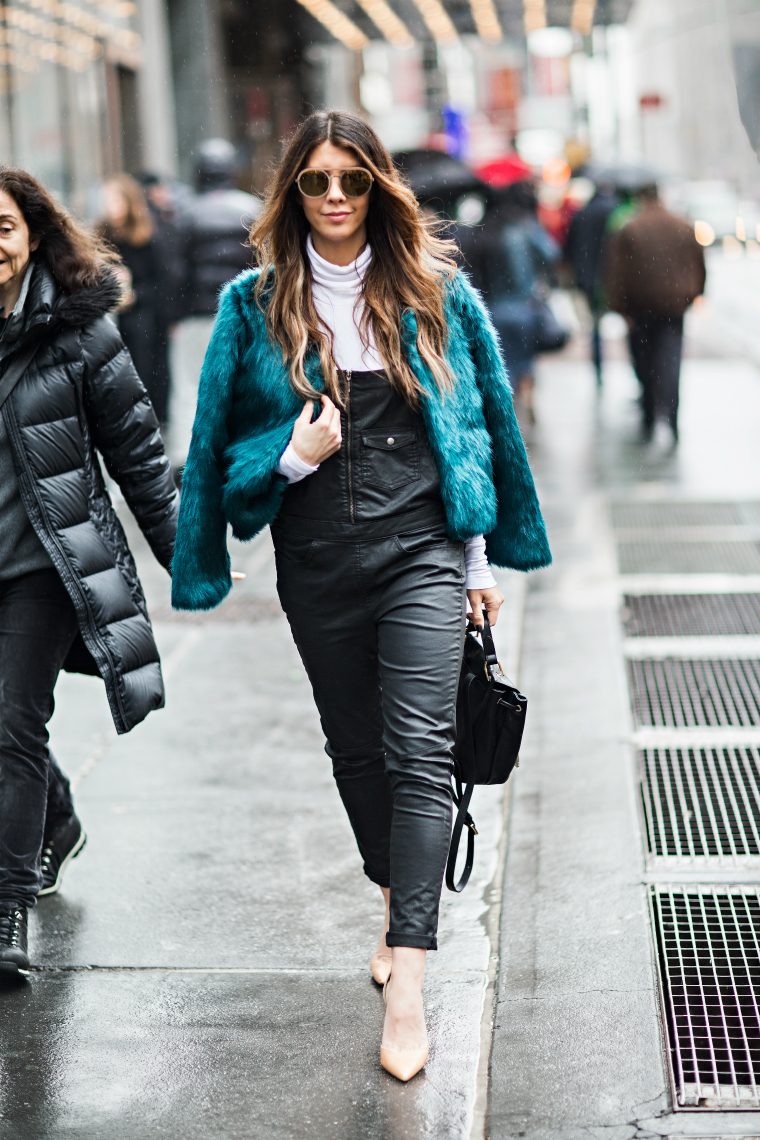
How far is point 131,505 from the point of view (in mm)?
3846

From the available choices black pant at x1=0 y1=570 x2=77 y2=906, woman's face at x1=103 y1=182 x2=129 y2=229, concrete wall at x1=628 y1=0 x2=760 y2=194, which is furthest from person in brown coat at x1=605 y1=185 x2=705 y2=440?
concrete wall at x1=628 y1=0 x2=760 y2=194

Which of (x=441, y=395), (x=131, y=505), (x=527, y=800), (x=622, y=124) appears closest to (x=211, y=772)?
(x=527, y=800)

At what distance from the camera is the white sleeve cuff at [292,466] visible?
304cm

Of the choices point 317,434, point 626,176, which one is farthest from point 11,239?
point 626,176

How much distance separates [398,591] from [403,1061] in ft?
3.15

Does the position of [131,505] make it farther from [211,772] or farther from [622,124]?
[622,124]

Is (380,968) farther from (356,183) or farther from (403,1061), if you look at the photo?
(356,183)

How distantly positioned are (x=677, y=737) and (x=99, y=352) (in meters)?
2.55

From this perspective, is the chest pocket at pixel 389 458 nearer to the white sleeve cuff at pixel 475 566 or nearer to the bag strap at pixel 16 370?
the white sleeve cuff at pixel 475 566

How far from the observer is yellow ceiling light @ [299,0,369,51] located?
19.6m

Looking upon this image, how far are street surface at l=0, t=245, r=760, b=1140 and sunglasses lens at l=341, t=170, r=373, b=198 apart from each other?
5.90 ft

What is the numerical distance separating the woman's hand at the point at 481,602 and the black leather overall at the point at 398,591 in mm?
102

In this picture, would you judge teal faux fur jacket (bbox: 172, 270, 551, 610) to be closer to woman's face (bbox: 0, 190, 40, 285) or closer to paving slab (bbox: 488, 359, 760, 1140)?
woman's face (bbox: 0, 190, 40, 285)

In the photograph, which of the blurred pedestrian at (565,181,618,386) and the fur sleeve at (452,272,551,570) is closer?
the fur sleeve at (452,272,551,570)
